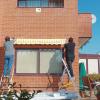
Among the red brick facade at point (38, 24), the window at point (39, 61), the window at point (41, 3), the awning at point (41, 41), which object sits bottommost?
the window at point (39, 61)

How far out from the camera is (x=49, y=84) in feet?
55.2

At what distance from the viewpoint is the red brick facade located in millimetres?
16953

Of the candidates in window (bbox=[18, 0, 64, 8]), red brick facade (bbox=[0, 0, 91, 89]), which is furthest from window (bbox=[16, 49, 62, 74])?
window (bbox=[18, 0, 64, 8])

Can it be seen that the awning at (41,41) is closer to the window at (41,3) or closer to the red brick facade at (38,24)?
the red brick facade at (38,24)

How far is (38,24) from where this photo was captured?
1720cm

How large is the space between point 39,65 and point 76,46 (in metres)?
2.05

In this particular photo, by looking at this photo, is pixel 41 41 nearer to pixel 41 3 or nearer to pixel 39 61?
pixel 39 61

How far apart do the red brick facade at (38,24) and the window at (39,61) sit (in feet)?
1.25

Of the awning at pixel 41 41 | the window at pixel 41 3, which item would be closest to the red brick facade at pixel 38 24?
the awning at pixel 41 41

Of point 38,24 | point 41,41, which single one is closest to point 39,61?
point 41,41

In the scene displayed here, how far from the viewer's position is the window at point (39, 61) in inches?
672

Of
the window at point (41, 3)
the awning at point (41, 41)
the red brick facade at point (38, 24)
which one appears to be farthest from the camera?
the window at point (41, 3)

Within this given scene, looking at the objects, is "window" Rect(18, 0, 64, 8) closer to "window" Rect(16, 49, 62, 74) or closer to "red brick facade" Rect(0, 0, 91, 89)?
"red brick facade" Rect(0, 0, 91, 89)

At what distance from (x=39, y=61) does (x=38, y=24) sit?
183cm
